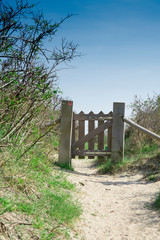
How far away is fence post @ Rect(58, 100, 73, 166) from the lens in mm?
7449

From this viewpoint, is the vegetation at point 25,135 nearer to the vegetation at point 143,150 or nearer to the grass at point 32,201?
the grass at point 32,201

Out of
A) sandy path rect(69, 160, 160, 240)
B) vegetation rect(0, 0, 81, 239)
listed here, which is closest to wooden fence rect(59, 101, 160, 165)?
sandy path rect(69, 160, 160, 240)

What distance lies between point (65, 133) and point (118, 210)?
3376mm

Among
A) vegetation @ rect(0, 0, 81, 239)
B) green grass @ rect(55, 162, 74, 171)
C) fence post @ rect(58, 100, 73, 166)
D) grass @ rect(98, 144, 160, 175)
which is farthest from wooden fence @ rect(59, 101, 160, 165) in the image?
vegetation @ rect(0, 0, 81, 239)

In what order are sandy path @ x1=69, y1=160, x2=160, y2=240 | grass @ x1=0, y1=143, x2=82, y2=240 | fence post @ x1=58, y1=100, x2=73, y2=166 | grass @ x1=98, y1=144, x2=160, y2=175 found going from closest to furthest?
grass @ x1=0, y1=143, x2=82, y2=240
sandy path @ x1=69, y1=160, x2=160, y2=240
grass @ x1=98, y1=144, x2=160, y2=175
fence post @ x1=58, y1=100, x2=73, y2=166

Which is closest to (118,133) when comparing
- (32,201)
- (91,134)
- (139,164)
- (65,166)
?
(91,134)

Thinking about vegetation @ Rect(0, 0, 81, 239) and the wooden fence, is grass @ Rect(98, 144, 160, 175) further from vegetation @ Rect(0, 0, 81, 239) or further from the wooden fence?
vegetation @ Rect(0, 0, 81, 239)

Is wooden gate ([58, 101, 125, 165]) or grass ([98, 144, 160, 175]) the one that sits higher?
wooden gate ([58, 101, 125, 165])

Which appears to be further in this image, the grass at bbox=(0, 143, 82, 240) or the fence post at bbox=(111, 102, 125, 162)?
the fence post at bbox=(111, 102, 125, 162)

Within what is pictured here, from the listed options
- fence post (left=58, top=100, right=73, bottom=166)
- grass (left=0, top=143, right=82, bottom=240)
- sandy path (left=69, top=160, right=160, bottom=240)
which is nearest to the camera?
grass (left=0, top=143, right=82, bottom=240)

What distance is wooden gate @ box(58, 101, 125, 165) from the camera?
295 inches

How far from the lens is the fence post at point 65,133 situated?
7449mm

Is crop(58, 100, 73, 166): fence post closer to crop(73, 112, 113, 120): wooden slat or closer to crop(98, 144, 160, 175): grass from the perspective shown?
crop(73, 112, 113, 120): wooden slat

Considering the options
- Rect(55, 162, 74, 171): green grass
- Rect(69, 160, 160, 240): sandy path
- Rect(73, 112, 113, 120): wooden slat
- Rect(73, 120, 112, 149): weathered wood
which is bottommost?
Rect(69, 160, 160, 240): sandy path
